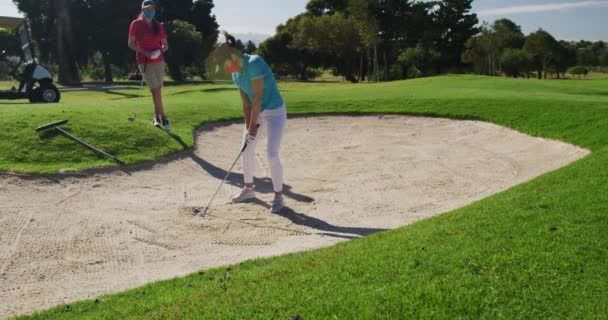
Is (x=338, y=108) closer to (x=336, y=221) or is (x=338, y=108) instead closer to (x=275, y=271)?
(x=336, y=221)

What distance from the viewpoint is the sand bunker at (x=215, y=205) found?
611 cm

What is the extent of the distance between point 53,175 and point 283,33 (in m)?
70.4

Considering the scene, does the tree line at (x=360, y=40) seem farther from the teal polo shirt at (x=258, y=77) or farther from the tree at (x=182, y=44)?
the teal polo shirt at (x=258, y=77)

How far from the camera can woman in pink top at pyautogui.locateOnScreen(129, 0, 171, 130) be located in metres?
12.2

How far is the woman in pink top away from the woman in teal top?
4.65 meters

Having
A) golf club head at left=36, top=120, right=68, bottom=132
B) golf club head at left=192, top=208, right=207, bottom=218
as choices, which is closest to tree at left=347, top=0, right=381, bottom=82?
golf club head at left=36, top=120, right=68, bottom=132

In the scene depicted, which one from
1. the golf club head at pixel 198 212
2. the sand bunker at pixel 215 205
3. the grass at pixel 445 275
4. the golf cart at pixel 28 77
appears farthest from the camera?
the golf cart at pixel 28 77

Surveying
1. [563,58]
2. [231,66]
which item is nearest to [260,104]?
[231,66]

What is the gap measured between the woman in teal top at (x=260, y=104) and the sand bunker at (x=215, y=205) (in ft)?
2.55

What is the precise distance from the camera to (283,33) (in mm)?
77062

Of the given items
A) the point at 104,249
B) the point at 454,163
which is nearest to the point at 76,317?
the point at 104,249

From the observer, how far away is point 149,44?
40.5ft

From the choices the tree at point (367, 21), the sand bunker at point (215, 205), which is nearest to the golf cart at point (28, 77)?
the sand bunker at point (215, 205)

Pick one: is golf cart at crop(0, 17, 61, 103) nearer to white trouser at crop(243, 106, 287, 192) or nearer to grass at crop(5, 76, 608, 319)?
white trouser at crop(243, 106, 287, 192)
